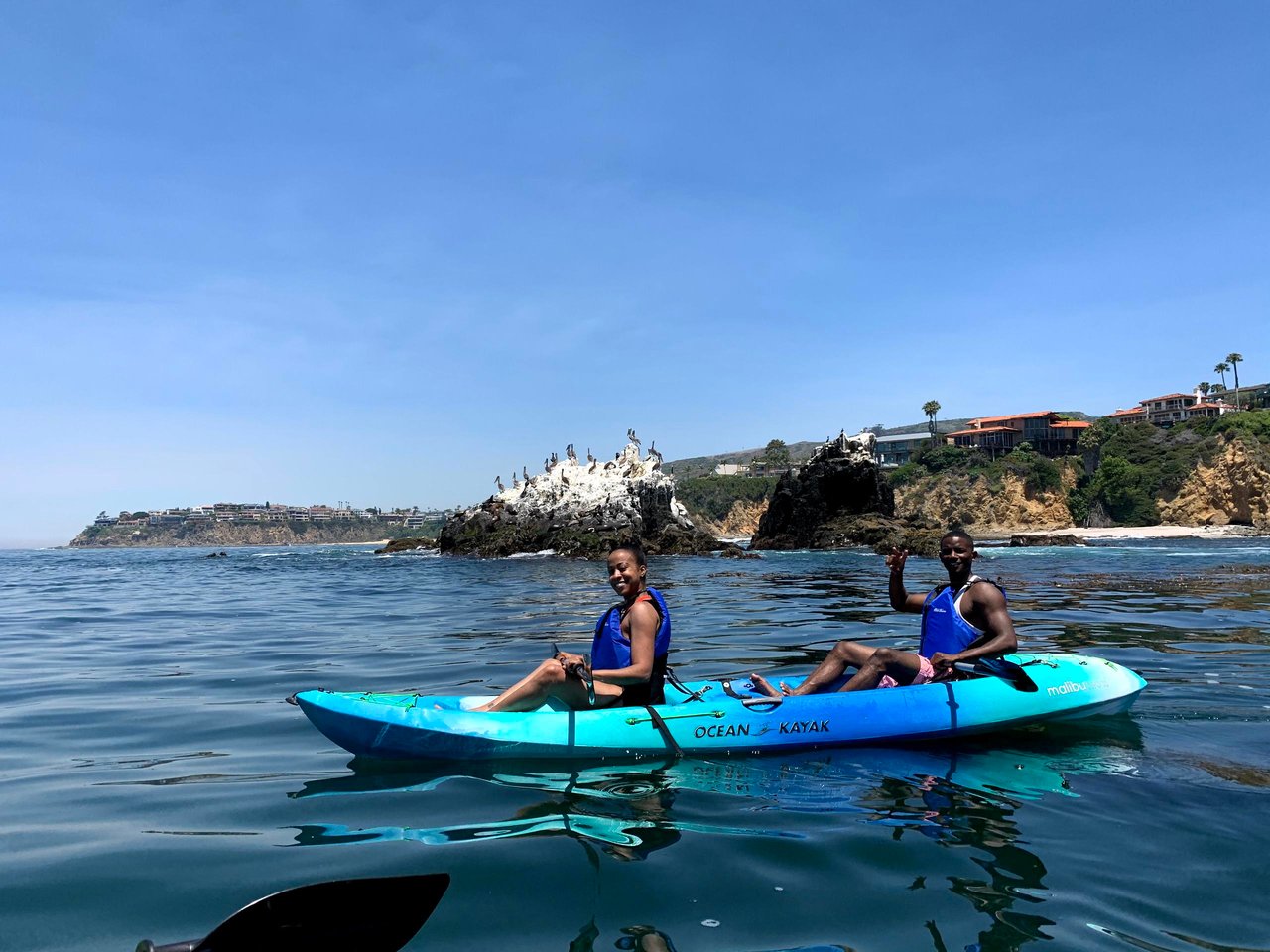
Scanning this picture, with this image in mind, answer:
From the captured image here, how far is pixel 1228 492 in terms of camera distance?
7875 cm

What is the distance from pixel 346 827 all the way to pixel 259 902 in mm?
2673

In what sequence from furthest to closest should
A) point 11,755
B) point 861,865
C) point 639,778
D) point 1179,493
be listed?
point 1179,493 → point 11,755 → point 639,778 → point 861,865

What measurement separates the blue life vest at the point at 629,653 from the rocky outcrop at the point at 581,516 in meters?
46.1

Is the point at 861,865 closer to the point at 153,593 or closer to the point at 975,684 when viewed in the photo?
the point at 975,684

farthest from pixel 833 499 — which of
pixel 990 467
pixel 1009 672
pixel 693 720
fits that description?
pixel 693 720

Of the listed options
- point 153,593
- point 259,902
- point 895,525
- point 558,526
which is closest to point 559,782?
point 259,902

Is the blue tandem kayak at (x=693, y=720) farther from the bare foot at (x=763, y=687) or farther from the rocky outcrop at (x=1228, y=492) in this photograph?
the rocky outcrop at (x=1228, y=492)

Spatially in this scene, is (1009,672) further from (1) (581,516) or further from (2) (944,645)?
(1) (581,516)

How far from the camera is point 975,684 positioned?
8055 mm

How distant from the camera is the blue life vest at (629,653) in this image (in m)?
7.72

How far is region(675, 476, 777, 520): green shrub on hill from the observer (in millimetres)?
128500

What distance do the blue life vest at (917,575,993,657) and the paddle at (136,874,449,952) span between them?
6127 millimetres

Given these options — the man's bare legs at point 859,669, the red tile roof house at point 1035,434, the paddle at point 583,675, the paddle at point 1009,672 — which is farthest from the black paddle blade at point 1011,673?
the red tile roof house at point 1035,434

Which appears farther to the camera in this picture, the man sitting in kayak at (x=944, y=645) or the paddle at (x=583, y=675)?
the man sitting in kayak at (x=944, y=645)
